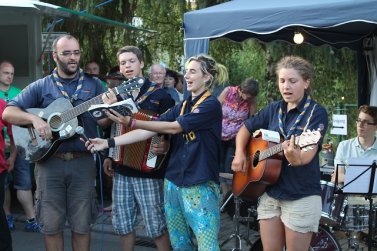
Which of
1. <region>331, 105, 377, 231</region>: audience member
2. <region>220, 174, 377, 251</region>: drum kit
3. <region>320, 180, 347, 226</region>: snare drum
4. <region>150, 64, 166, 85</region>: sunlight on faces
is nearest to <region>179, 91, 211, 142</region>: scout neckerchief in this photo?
<region>220, 174, 377, 251</region>: drum kit

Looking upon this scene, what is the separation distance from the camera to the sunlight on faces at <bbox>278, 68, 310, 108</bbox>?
423cm

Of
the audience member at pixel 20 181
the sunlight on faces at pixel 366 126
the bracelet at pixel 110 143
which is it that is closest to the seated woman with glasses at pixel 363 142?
the sunlight on faces at pixel 366 126

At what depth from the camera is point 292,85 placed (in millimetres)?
4242

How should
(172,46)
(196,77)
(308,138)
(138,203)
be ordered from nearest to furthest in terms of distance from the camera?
(308,138)
(196,77)
(138,203)
(172,46)

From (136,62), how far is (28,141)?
1.09 m

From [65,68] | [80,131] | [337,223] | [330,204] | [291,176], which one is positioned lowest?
[337,223]

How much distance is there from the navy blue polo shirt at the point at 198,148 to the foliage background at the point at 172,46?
5205 millimetres

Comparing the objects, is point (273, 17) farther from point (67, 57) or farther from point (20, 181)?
point (20, 181)

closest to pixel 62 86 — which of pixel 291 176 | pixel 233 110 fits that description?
pixel 291 176

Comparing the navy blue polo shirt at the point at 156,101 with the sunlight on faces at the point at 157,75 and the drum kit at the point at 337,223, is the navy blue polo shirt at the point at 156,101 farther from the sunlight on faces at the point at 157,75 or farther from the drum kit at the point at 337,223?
the sunlight on faces at the point at 157,75

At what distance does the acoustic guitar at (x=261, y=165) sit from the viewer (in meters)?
4.21

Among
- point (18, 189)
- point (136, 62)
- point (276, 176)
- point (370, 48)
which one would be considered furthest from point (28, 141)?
point (370, 48)

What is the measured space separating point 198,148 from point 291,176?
0.80m

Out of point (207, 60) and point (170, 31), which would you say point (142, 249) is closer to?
point (207, 60)
